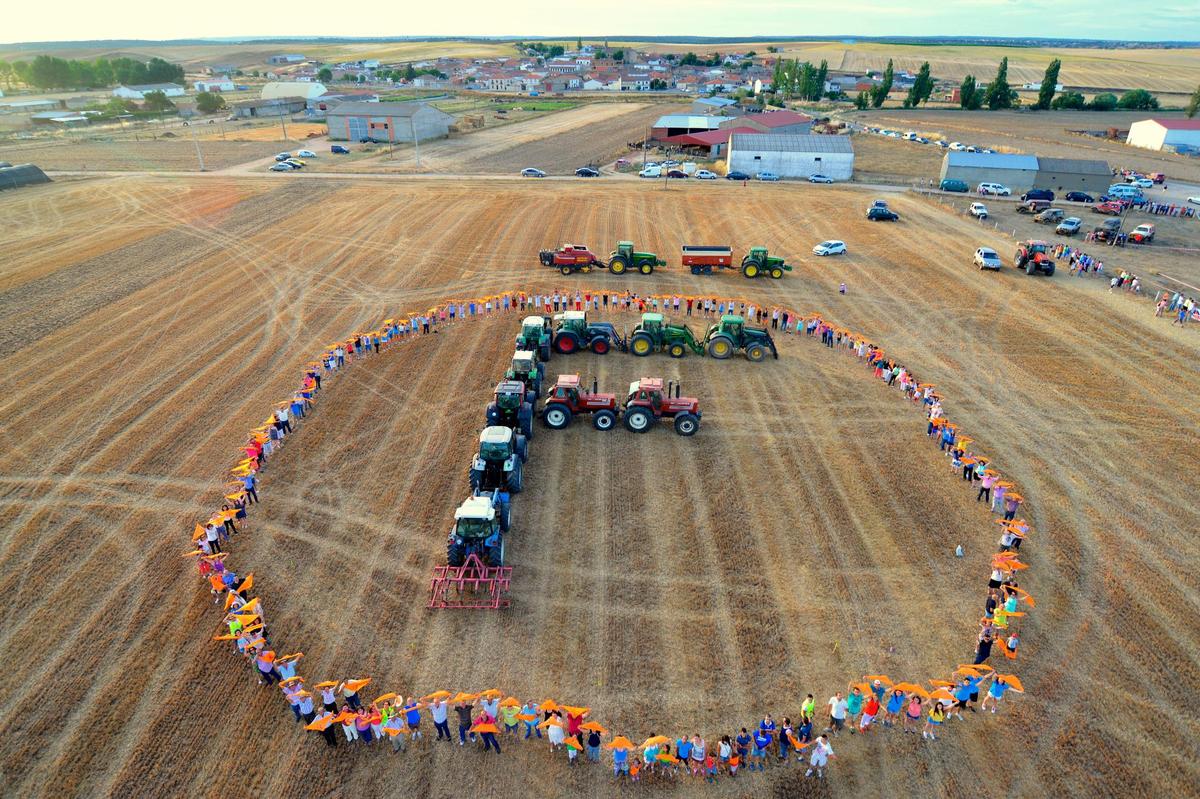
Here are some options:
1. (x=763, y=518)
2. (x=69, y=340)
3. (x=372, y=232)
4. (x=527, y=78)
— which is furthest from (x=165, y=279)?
(x=527, y=78)

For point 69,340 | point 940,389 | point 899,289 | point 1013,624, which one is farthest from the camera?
point 899,289

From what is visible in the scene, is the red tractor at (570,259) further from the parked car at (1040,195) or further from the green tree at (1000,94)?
the green tree at (1000,94)

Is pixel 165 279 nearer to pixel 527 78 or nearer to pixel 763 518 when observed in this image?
pixel 763 518

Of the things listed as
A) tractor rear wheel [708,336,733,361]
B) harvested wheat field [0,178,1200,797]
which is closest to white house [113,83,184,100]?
harvested wheat field [0,178,1200,797]

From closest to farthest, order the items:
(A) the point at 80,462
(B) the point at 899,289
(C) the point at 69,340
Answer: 1. (A) the point at 80,462
2. (C) the point at 69,340
3. (B) the point at 899,289

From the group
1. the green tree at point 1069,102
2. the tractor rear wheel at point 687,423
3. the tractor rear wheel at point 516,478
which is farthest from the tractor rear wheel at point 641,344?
the green tree at point 1069,102

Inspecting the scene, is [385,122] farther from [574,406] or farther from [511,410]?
[511,410]
